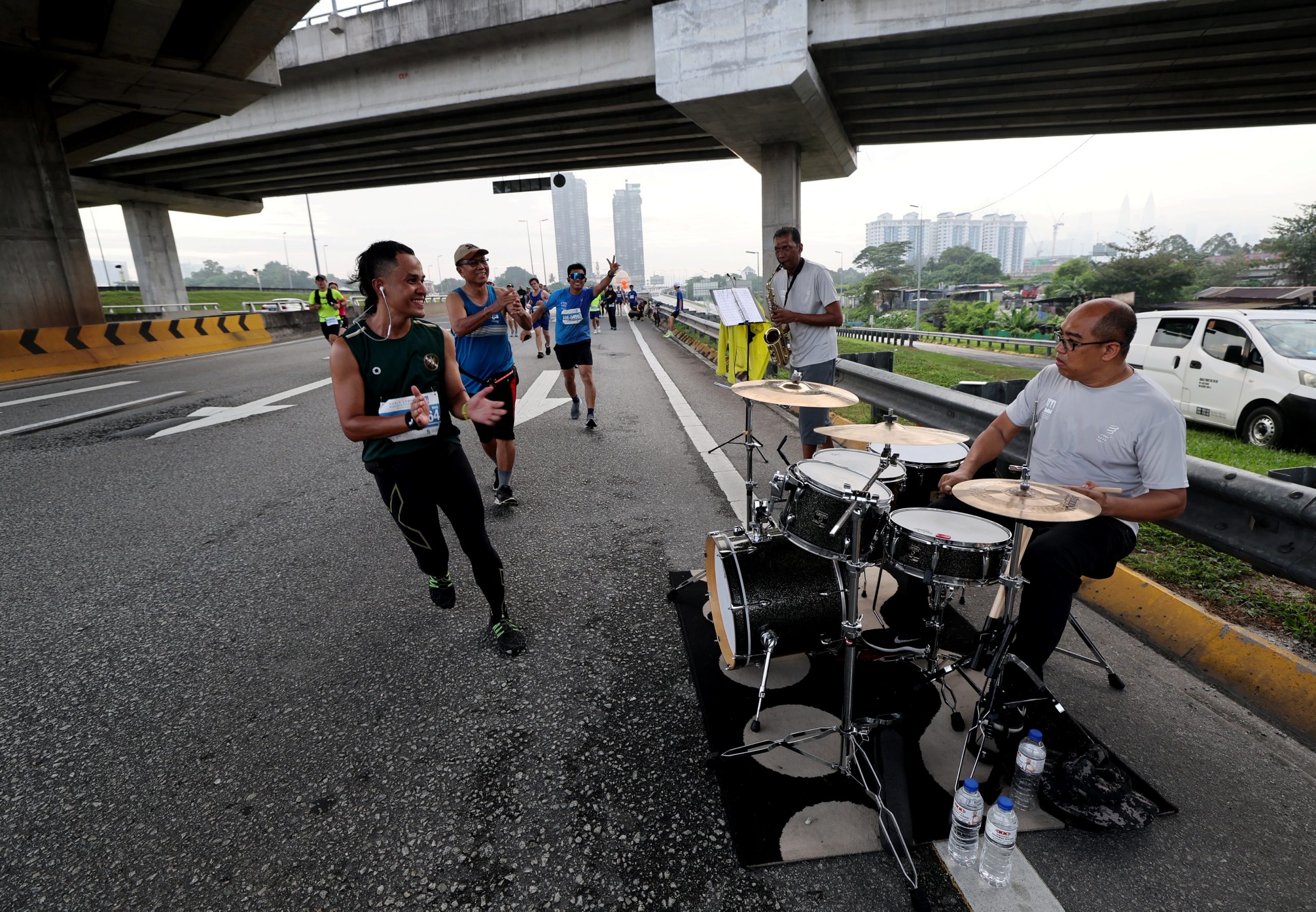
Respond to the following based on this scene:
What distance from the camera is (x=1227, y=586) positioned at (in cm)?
346

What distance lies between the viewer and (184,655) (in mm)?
3129

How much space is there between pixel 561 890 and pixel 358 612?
2211 millimetres

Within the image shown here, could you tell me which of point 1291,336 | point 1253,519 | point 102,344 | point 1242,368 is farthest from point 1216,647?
point 102,344

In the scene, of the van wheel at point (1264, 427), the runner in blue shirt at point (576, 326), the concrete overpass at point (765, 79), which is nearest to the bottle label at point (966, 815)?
the runner in blue shirt at point (576, 326)

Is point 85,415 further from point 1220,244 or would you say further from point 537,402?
point 1220,244

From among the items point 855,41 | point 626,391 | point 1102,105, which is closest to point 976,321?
point 1102,105

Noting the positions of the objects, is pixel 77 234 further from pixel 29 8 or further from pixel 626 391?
pixel 626 391

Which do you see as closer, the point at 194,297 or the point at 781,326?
the point at 781,326

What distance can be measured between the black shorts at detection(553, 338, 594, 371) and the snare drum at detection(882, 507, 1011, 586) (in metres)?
Result: 5.84

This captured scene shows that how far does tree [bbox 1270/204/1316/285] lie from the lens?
59.8m

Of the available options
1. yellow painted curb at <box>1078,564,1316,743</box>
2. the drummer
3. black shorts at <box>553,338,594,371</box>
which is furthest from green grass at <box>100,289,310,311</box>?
yellow painted curb at <box>1078,564,1316,743</box>

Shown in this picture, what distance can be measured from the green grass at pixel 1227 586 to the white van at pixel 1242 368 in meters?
5.71

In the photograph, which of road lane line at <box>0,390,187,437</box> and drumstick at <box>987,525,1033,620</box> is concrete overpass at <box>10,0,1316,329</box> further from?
drumstick at <box>987,525,1033,620</box>

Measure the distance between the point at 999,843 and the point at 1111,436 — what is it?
6.22ft
